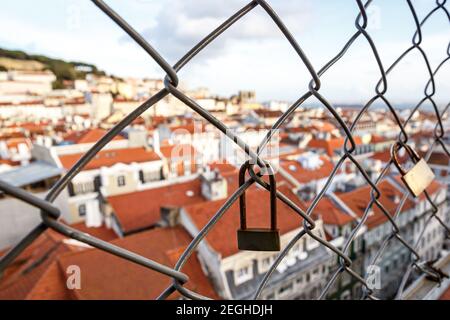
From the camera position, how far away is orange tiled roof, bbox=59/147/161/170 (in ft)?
23.8

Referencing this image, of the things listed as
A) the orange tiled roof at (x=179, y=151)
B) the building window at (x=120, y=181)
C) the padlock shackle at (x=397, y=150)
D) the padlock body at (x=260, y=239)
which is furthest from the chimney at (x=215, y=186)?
the padlock body at (x=260, y=239)

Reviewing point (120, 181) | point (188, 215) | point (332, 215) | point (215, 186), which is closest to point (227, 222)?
point (188, 215)

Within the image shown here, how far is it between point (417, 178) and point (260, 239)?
372 millimetres

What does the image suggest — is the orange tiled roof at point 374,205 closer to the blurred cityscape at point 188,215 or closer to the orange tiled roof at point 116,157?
the blurred cityscape at point 188,215

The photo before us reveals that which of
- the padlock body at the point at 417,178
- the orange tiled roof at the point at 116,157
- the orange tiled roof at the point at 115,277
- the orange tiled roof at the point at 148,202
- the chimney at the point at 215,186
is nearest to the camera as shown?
the padlock body at the point at 417,178

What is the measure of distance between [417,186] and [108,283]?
134 inches

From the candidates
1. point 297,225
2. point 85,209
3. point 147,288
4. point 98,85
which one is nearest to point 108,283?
point 147,288

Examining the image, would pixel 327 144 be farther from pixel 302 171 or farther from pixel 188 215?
pixel 188 215

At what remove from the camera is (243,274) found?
440cm

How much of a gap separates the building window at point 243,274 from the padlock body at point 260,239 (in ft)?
13.9

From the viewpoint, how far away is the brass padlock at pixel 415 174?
52 centimetres

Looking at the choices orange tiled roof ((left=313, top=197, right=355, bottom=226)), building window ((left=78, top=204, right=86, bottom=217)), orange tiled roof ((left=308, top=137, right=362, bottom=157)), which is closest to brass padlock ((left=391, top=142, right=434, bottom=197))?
orange tiled roof ((left=313, top=197, right=355, bottom=226))

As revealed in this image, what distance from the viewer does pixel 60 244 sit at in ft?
13.4

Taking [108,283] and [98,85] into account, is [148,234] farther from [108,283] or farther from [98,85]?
[98,85]
